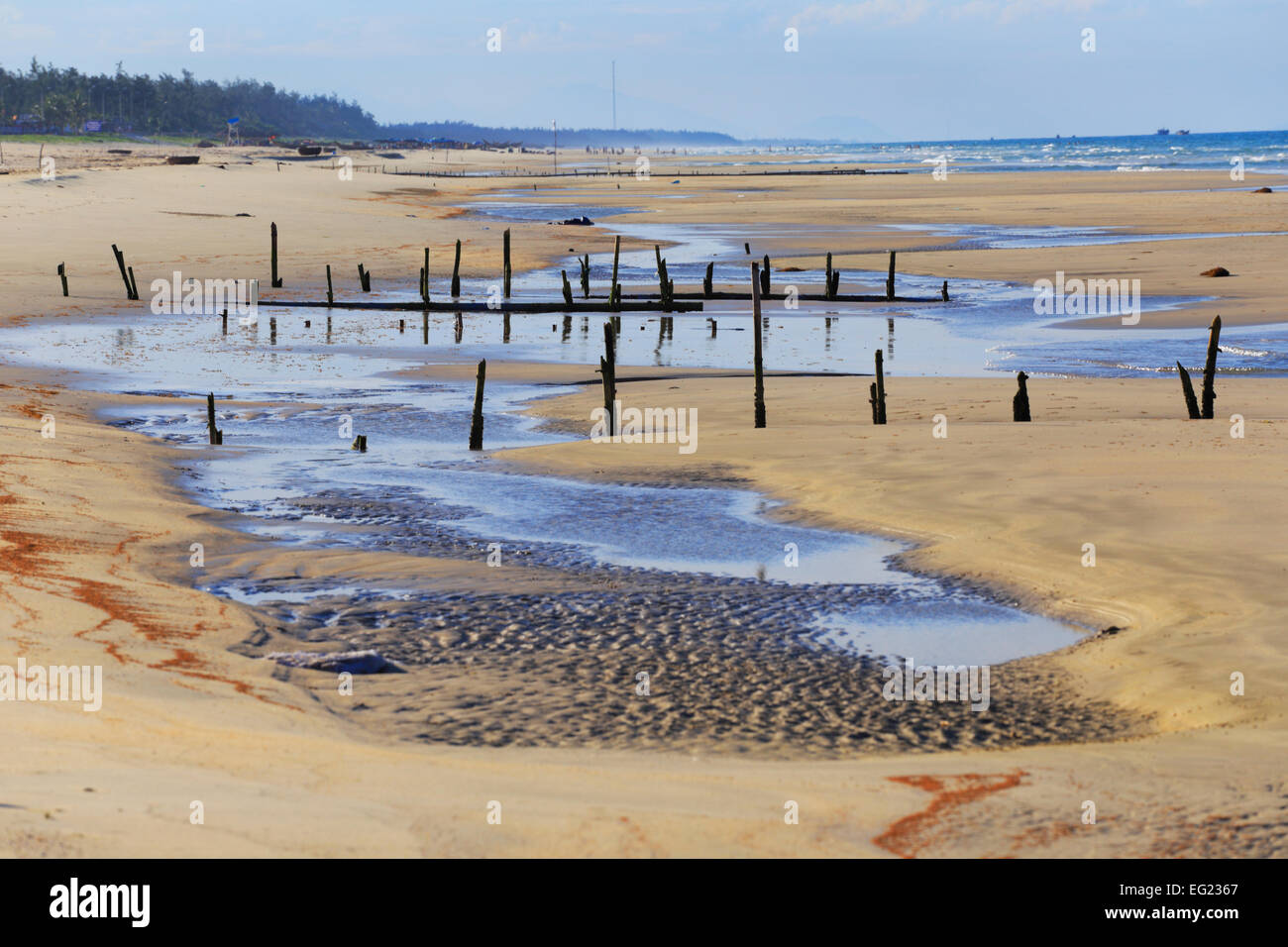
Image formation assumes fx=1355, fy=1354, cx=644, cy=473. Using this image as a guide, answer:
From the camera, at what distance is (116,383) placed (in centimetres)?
2673

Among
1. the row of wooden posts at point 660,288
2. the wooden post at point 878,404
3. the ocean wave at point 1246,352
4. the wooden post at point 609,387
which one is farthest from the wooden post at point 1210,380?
the row of wooden posts at point 660,288

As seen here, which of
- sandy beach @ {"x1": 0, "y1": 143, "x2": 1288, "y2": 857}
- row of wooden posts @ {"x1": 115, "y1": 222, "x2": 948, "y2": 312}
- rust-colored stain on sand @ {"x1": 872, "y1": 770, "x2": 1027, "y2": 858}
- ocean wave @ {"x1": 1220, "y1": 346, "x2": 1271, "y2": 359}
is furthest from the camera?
row of wooden posts @ {"x1": 115, "y1": 222, "x2": 948, "y2": 312}

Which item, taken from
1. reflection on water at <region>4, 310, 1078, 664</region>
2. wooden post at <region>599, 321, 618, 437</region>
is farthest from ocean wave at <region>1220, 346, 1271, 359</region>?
reflection on water at <region>4, 310, 1078, 664</region>

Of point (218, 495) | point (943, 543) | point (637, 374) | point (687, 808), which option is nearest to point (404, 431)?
point (218, 495)

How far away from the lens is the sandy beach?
6.90 metres

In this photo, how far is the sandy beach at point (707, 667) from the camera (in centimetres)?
690

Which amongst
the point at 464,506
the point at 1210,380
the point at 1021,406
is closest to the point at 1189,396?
the point at 1210,380

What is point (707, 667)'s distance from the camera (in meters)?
10.8

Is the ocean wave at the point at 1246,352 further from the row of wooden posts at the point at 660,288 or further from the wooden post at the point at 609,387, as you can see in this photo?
the wooden post at the point at 609,387

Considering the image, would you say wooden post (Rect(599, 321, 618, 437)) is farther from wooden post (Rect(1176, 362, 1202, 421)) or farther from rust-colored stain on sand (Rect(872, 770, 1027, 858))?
rust-colored stain on sand (Rect(872, 770, 1027, 858))

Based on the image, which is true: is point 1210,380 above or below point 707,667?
above

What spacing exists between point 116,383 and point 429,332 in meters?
10.7

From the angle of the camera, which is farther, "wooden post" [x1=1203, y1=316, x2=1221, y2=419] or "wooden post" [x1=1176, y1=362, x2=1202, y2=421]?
"wooden post" [x1=1203, y1=316, x2=1221, y2=419]

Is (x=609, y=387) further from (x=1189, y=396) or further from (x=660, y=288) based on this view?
(x=660, y=288)
